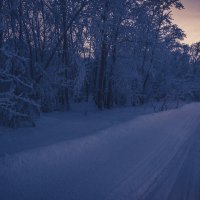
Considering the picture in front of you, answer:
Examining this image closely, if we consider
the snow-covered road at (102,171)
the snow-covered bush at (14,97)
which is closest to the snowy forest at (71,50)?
the snow-covered bush at (14,97)

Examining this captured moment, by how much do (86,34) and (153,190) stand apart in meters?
11.4

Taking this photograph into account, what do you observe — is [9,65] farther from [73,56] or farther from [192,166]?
[192,166]

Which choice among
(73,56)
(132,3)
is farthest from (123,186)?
(132,3)

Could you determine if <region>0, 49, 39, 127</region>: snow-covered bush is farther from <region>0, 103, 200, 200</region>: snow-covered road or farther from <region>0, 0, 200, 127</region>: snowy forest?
<region>0, 103, 200, 200</region>: snow-covered road

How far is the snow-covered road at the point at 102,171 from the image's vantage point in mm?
6140

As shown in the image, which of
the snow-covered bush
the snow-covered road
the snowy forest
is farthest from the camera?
the snowy forest

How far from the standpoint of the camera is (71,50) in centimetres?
1745

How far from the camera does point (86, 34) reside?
53.3 ft

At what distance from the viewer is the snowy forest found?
1102 centimetres

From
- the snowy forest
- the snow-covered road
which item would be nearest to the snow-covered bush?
the snowy forest

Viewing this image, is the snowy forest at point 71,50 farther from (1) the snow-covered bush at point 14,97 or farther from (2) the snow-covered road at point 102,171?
(2) the snow-covered road at point 102,171

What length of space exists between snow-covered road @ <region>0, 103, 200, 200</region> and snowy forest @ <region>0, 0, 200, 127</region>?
2.65 m

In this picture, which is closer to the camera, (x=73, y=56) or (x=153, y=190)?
(x=153, y=190)

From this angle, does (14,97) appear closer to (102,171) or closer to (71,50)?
(102,171)
